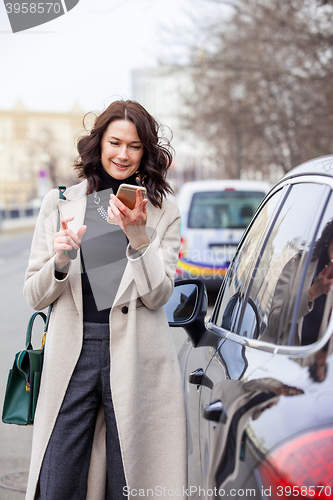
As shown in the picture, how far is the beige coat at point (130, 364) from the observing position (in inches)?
80.2

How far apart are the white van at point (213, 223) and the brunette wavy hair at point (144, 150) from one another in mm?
6679

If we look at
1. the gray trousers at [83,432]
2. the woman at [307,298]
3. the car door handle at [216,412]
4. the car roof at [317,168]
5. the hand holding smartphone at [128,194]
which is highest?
the car roof at [317,168]

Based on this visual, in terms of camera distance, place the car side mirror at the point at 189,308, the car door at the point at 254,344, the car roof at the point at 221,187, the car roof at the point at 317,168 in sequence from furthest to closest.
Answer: the car roof at the point at 221,187, the car side mirror at the point at 189,308, the car roof at the point at 317,168, the car door at the point at 254,344

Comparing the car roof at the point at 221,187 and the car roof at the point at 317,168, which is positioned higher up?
the car roof at the point at 317,168

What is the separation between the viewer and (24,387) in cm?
219

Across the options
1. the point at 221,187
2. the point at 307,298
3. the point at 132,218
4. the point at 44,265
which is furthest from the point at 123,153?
the point at 221,187

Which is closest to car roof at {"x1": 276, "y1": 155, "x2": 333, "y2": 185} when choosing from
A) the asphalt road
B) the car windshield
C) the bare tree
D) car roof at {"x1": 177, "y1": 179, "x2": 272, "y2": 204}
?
the asphalt road

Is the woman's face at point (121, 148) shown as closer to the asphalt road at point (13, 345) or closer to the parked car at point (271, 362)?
the parked car at point (271, 362)

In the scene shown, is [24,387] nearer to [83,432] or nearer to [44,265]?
[83,432]

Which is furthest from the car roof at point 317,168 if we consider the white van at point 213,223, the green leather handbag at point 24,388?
the white van at point 213,223

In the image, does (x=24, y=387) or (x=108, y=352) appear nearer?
(x=108, y=352)

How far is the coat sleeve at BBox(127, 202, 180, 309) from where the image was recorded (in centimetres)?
200

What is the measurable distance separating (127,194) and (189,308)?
0.66m

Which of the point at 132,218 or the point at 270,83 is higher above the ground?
the point at 270,83
